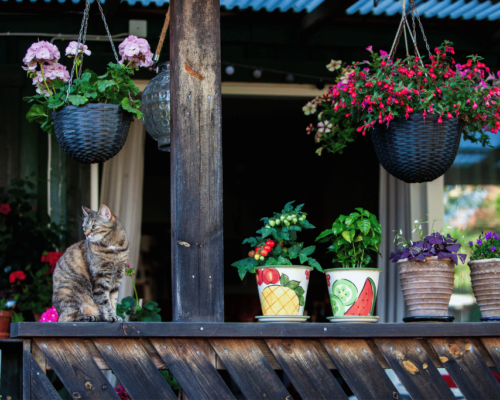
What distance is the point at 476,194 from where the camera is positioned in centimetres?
443

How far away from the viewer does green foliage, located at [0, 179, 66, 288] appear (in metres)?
3.75

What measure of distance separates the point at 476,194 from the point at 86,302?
324 cm

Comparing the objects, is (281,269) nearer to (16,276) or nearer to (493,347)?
(493,347)

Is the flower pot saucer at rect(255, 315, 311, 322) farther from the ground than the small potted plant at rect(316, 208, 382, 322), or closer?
closer

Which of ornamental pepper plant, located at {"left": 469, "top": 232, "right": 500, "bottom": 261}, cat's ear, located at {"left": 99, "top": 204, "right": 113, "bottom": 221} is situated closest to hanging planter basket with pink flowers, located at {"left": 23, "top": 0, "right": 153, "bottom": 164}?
cat's ear, located at {"left": 99, "top": 204, "right": 113, "bottom": 221}

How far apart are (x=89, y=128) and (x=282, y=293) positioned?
0.89m

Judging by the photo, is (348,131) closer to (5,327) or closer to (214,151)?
(214,151)

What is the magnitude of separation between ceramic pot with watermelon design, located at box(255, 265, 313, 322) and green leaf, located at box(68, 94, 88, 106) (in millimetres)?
855

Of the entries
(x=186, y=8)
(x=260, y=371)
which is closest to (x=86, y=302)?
(x=260, y=371)

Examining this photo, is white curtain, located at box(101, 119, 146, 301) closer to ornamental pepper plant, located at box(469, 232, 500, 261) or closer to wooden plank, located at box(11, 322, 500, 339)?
wooden plank, located at box(11, 322, 500, 339)

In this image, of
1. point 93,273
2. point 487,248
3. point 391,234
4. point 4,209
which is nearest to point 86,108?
point 93,273

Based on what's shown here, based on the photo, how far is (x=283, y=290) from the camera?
2020mm

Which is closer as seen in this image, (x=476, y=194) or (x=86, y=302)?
(x=86, y=302)

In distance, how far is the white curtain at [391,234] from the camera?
428 centimetres
